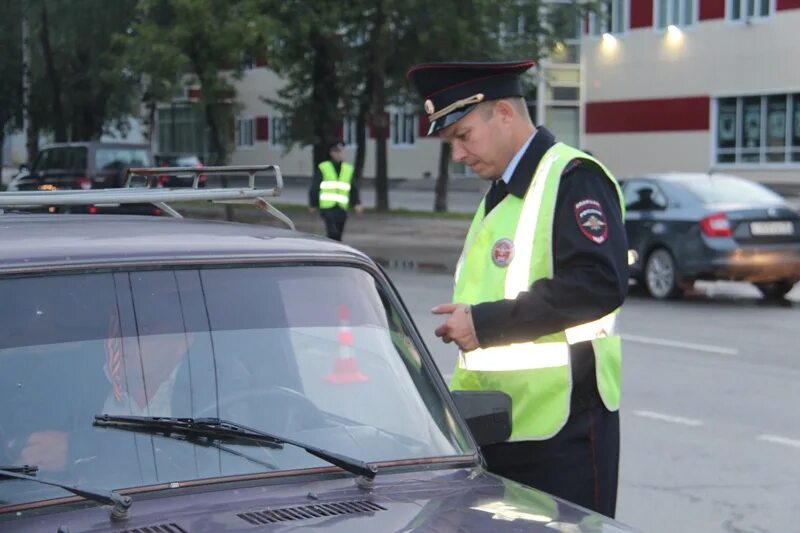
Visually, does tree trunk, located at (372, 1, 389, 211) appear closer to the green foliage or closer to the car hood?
the green foliage

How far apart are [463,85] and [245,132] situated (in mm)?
69802

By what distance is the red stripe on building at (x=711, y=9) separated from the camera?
4644cm

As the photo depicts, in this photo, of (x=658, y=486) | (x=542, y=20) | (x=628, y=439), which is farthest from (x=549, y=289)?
(x=542, y=20)

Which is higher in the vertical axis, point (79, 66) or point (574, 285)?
point (79, 66)

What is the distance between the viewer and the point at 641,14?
4931 centimetres

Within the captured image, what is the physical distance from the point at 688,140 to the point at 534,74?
1542 cm

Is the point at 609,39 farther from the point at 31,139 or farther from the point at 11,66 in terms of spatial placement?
the point at 11,66

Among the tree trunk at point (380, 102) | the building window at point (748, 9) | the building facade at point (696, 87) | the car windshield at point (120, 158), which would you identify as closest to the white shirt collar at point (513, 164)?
the car windshield at point (120, 158)

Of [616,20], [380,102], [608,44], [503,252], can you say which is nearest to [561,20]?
[380,102]

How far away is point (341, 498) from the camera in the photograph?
3021 mm

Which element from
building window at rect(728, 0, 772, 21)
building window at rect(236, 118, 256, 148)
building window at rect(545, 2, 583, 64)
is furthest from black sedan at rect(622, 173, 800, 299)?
building window at rect(236, 118, 256, 148)

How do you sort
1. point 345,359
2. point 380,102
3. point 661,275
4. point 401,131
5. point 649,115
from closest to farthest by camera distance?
1. point 345,359
2. point 661,275
3. point 380,102
4. point 649,115
5. point 401,131

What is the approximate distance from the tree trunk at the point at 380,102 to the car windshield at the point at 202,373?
2651 centimetres

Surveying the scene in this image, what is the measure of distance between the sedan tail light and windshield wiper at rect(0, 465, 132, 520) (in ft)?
44.7
